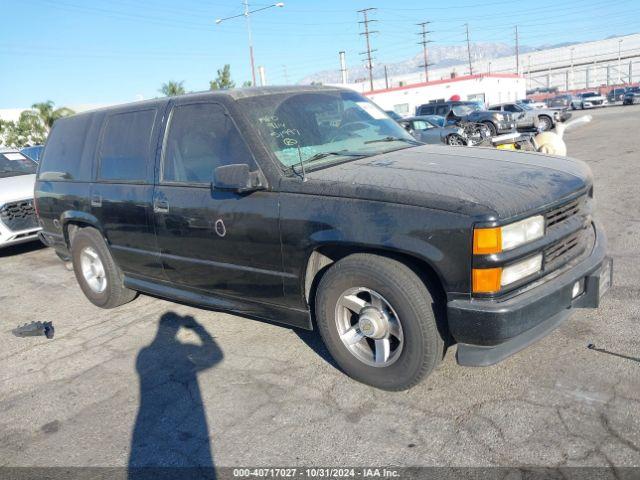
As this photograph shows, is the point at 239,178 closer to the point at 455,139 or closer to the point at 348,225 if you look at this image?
the point at 348,225

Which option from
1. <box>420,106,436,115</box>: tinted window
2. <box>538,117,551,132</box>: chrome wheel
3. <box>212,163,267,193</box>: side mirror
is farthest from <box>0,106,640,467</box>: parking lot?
<box>538,117,551,132</box>: chrome wheel

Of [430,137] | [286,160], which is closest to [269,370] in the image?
[286,160]

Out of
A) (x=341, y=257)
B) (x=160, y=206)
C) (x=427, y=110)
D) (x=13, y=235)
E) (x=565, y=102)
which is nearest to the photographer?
(x=341, y=257)

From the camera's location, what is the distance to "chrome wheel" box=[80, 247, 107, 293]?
527cm

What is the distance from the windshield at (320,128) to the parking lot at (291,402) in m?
1.43

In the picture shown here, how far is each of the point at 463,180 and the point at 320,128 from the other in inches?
50.0

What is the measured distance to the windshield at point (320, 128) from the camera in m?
3.68

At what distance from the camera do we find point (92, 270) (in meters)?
5.43

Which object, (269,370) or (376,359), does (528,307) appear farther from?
(269,370)

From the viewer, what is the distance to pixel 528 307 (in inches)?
111

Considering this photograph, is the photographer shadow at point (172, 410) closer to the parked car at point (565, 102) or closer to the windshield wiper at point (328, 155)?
the windshield wiper at point (328, 155)

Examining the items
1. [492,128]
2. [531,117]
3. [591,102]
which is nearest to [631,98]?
[591,102]

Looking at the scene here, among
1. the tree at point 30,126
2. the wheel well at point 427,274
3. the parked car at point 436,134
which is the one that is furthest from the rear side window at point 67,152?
the tree at point 30,126

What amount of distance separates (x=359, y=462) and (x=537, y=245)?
146cm
